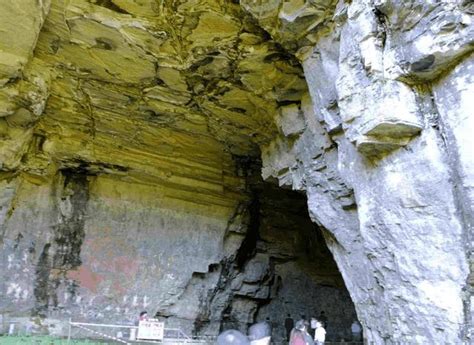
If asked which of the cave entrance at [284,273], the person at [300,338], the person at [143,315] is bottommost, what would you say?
the person at [300,338]

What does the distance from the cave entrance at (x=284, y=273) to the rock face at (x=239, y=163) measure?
0.05 meters

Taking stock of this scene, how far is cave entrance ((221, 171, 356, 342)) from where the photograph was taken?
35.7ft

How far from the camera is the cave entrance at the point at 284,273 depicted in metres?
10.9

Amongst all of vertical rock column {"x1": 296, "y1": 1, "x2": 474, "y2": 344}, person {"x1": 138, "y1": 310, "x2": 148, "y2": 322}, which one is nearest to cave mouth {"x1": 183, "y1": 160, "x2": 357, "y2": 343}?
person {"x1": 138, "y1": 310, "x2": 148, "y2": 322}

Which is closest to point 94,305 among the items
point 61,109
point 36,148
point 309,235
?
point 36,148

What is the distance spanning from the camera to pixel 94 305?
349 inches

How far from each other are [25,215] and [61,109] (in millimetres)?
2365

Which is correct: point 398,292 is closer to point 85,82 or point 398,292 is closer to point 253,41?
point 253,41

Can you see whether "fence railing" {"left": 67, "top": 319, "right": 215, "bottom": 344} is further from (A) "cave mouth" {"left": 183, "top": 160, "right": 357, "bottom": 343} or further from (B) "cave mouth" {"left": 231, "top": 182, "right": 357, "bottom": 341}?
(B) "cave mouth" {"left": 231, "top": 182, "right": 357, "bottom": 341}

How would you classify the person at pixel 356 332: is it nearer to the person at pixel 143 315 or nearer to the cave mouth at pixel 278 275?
the cave mouth at pixel 278 275

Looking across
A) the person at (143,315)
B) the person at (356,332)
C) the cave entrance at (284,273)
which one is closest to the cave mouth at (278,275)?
the cave entrance at (284,273)

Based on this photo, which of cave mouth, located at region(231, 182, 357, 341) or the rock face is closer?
the rock face

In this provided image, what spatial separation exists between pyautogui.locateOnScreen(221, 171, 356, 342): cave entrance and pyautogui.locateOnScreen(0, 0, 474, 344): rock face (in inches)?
1.9

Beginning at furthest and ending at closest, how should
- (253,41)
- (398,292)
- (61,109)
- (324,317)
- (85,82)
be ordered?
(324,317), (61,109), (85,82), (253,41), (398,292)
